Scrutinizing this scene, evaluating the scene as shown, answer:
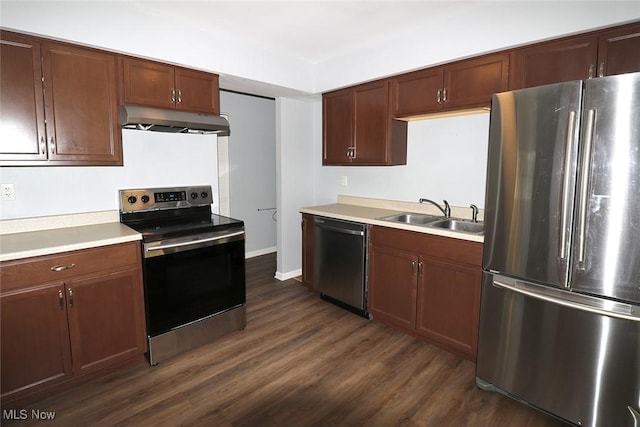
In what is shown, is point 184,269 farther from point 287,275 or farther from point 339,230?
point 287,275

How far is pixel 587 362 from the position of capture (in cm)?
171

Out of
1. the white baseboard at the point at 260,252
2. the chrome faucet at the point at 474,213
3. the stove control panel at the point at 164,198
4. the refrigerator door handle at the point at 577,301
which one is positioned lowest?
the white baseboard at the point at 260,252

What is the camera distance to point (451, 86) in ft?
8.61

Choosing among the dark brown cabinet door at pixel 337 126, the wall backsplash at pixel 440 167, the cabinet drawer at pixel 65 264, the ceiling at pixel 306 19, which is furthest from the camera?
the dark brown cabinet door at pixel 337 126

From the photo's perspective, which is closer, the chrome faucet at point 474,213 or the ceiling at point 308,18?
the ceiling at point 308,18

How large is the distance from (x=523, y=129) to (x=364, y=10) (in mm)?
1405

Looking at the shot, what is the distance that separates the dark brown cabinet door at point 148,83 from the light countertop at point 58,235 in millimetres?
929

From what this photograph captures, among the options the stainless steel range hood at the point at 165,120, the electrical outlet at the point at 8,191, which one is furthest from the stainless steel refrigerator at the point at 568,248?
the electrical outlet at the point at 8,191

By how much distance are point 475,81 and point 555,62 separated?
1.62 feet

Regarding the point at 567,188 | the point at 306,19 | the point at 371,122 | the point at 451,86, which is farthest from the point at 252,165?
the point at 567,188

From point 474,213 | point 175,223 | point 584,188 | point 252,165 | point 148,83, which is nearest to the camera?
point 584,188

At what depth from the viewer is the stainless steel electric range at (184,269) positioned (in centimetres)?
234

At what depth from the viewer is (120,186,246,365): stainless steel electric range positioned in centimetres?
234

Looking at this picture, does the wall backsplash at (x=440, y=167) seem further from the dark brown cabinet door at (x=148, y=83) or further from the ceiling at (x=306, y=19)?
the dark brown cabinet door at (x=148, y=83)
